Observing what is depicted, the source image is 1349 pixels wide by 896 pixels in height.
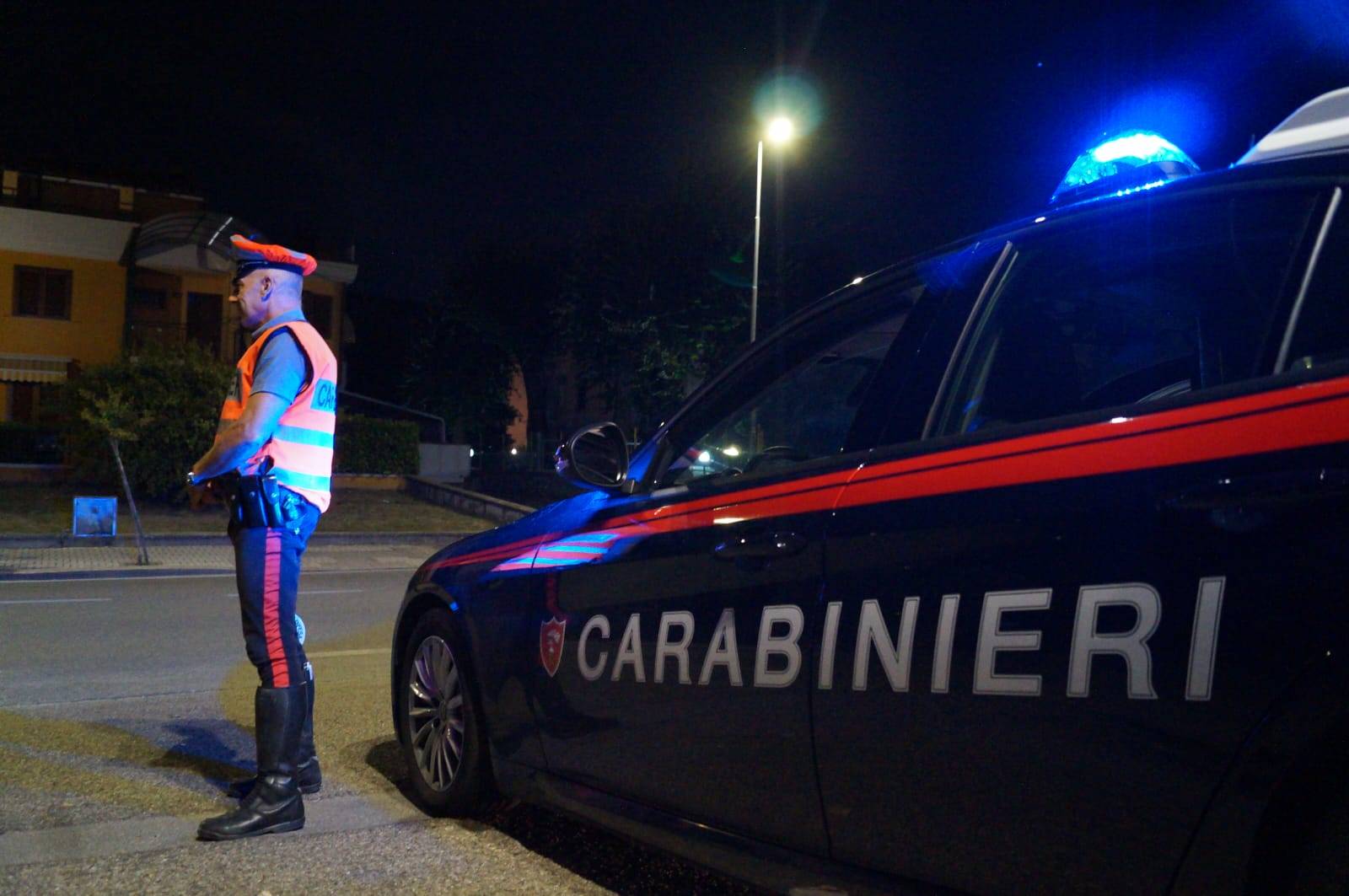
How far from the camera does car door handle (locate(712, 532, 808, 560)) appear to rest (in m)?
2.67

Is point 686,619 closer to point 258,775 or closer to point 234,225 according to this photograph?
point 258,775

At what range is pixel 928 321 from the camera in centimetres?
275

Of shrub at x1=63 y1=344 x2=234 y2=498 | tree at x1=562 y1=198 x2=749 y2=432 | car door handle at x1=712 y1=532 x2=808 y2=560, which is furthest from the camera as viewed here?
tree at x1=562 y1=198 x2=749 y2=432

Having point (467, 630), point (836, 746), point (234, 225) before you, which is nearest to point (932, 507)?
point (836, 746)

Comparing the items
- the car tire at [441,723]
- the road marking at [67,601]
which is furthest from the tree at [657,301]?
the car tire at [441,723]

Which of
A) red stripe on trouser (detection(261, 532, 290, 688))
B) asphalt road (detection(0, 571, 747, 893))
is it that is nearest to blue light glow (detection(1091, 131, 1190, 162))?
asphalt road (detection(0, 571, 747, 893))

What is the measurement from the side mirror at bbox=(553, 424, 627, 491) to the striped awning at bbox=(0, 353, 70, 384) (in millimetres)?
32798

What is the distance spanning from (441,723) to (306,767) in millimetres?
586

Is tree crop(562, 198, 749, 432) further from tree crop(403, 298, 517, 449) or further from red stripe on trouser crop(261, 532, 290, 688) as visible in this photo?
red stripe on trouser crop(261, 532, 290, 688)

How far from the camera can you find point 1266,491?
1842 mm

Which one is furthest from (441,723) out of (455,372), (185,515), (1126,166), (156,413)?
(455,372)

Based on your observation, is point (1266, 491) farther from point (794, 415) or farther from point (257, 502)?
point (257, 502)

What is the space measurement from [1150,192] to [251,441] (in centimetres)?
276

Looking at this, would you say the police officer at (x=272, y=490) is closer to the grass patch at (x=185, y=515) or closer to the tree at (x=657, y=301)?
the grass patch at (x=185, y=515)
